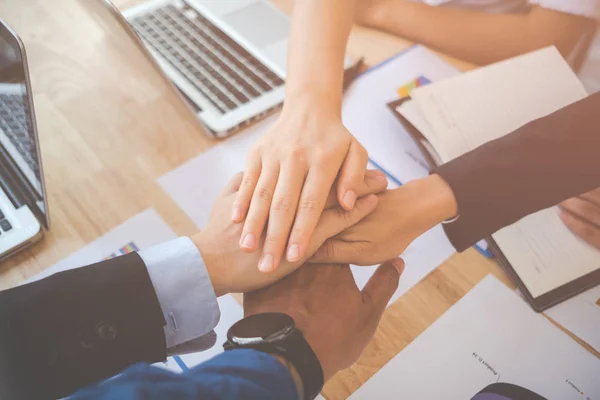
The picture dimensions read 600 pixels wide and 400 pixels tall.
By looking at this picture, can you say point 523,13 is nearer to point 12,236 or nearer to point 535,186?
point 535,186

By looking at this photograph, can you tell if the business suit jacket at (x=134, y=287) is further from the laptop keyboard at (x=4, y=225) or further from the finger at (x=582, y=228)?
the laptop keyboard at (x=4, y=225)

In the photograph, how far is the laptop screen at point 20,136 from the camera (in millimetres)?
724

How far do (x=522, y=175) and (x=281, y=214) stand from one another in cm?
39

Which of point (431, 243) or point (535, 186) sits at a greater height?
point (535, 186)

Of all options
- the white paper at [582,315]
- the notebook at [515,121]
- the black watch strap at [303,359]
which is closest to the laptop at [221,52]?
the notebook at [515,121]

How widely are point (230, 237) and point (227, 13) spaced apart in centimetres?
59

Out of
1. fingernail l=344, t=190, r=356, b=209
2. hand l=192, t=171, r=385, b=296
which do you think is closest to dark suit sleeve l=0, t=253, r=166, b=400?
hand l=192, t=171, r=385, b=296

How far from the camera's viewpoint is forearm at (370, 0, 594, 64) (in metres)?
1.05

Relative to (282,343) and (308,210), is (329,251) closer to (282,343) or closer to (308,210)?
(308,210)

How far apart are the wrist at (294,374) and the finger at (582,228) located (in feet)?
1.72

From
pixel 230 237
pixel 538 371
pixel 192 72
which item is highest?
pixel 192 72

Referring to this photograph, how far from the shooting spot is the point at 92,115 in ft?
3.18

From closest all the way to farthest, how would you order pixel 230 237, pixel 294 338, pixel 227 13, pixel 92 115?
pixel 294 338, pixel 230 237, pixel 92 115, pixel 227 13

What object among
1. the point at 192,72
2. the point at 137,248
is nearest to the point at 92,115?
the point at 192,72
